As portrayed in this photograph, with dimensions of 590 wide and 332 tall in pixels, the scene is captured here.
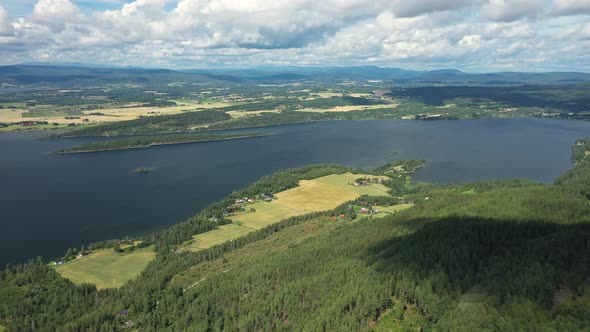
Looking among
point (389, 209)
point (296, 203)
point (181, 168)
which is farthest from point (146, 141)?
point (389, 209)

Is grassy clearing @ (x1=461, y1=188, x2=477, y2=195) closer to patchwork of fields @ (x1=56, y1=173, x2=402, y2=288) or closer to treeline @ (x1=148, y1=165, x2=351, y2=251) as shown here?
patchwork of fields @ (x1=56, y1=173, x2=402, y2=288)

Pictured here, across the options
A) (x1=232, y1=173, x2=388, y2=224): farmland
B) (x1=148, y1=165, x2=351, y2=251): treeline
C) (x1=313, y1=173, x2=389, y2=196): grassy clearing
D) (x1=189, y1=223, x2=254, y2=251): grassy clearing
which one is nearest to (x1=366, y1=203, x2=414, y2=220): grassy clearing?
(x1=232, y1=173, x2=388, y2=224): farmland

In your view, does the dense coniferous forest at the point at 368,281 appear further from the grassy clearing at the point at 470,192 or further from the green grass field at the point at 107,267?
the grassy clearing at the point at 470,192

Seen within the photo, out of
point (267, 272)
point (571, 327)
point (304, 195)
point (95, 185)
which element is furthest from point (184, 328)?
point (95, 185)

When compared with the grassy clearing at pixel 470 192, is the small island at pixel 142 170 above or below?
below

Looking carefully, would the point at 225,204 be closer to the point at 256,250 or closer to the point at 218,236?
the point at 218,236

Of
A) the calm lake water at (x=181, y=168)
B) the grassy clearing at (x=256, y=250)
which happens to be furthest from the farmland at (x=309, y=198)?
the calm lake water at (x=181, y=168)
